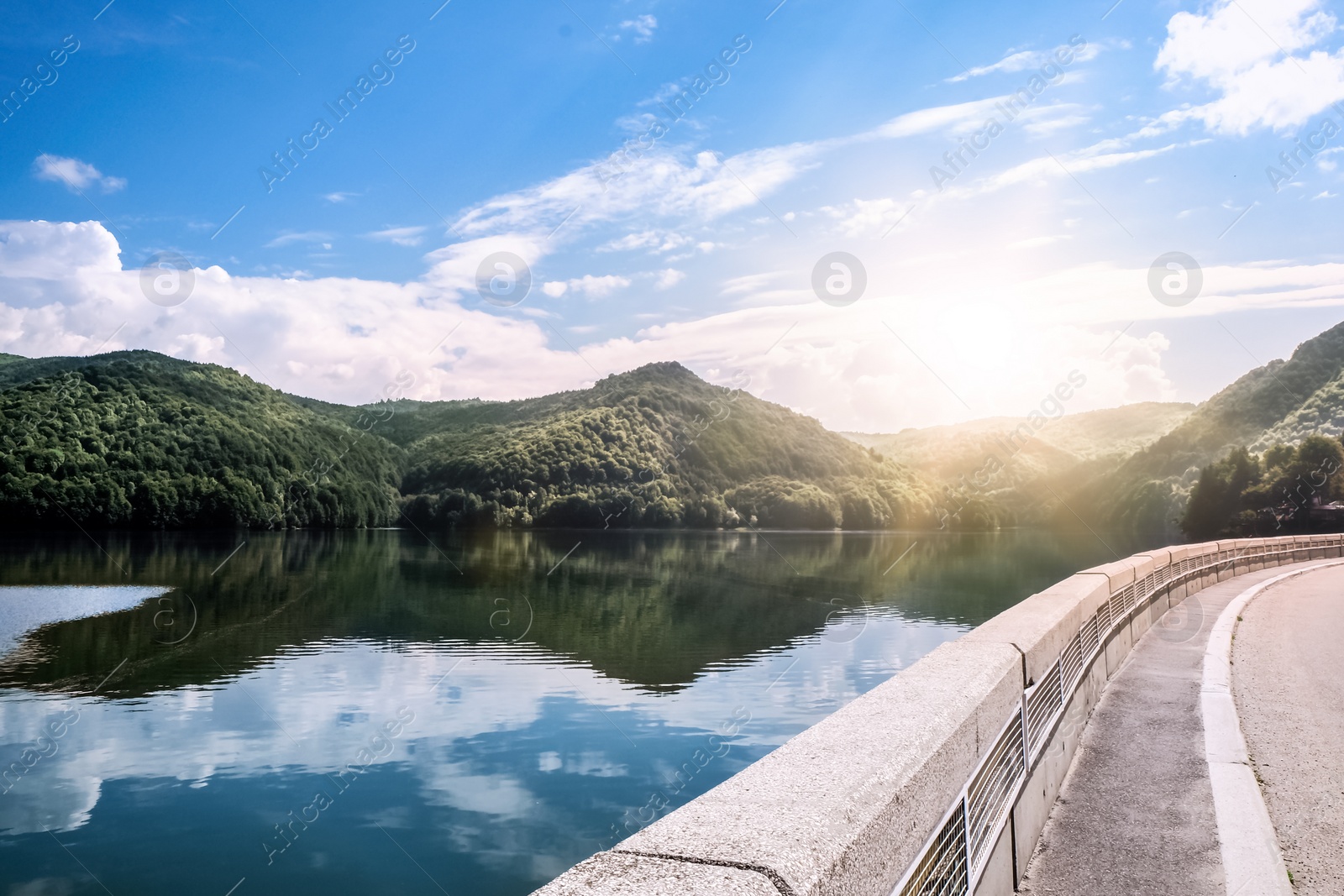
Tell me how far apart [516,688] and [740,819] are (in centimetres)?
2699

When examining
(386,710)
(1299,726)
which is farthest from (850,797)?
(386,710)

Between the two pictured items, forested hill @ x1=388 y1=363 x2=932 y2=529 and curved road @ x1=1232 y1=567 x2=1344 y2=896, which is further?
forested hill @ x1=388 y1=363 x2=932 y2=529

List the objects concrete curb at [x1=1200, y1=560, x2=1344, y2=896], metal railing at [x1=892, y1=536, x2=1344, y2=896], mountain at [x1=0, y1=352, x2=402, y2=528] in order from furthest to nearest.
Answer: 1. mountain at [x1=0, y1=352, x2=402, y2=528]
2. concrete curb at [x1=1200, y1=560, x2=1344, y2=896]
3. metal railing at [x1=892, y1=536, x2=1344, y2=896]

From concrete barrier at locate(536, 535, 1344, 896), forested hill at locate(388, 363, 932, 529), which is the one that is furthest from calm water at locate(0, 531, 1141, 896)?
forested hill at locate(388, 363, 932, 529)

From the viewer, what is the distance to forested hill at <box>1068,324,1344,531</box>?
13088 centimetres

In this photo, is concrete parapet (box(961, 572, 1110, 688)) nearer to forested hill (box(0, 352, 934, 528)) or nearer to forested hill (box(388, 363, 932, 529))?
forested hill (box(0, 352, 934, 528))

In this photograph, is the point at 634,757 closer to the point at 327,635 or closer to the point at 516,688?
the point at 516,688

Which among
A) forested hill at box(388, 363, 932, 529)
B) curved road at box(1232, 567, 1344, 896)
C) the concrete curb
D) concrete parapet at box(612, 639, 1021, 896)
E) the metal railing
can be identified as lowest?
curved road at box(1232, 567, 1344, 896)

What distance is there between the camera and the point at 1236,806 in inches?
193

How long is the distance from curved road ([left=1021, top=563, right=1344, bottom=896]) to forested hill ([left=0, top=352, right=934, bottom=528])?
104021 mm

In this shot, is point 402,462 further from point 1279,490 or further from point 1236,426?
point 1236,426

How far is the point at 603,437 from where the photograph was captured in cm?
14150

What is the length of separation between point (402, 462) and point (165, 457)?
185 ft

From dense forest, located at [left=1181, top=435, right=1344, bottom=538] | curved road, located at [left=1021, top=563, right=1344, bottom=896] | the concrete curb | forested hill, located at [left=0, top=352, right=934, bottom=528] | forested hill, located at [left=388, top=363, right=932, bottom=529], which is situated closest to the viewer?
the concrete curb
